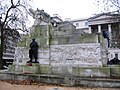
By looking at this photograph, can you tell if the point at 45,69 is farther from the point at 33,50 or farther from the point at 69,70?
the point at 69,70

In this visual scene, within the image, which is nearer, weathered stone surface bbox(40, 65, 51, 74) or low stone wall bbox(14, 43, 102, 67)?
low stone wall bbox(14, 43, 102, 67)

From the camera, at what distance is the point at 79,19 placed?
86.0 metres

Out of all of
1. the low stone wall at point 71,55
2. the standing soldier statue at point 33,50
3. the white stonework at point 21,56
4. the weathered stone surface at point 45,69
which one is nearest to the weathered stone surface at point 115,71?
the low stone wall at point 71,55

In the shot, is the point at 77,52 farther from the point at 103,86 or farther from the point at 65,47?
the point at 103,86

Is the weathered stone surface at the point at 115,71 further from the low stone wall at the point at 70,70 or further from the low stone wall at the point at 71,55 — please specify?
the low stone wall at the point at 71,55

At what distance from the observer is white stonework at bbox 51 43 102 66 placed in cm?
1273

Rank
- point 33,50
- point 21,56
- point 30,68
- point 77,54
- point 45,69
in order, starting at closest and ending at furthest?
point 77,54 → point 45,69 → point 30,68 → point 33,50 → point 21,56

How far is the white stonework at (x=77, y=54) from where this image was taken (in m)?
12.7

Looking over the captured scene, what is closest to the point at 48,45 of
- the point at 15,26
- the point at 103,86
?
the point at 103,86

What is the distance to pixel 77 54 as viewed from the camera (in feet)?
43.4

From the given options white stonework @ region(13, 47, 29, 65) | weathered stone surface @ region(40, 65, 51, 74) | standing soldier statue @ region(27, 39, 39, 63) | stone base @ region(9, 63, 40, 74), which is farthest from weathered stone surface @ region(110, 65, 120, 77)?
white stonework @ region(13, 47, 29, 65)

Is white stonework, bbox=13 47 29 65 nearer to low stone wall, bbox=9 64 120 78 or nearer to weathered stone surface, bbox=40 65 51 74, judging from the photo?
low stone wall, bbox=9 64 120 78

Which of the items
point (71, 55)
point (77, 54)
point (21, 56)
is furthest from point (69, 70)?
point (21, 56)

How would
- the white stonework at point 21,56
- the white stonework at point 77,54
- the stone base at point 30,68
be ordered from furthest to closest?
the white stonework at point 21,56 → the stone base at point 30,68 → the white stonework at point 77,54
